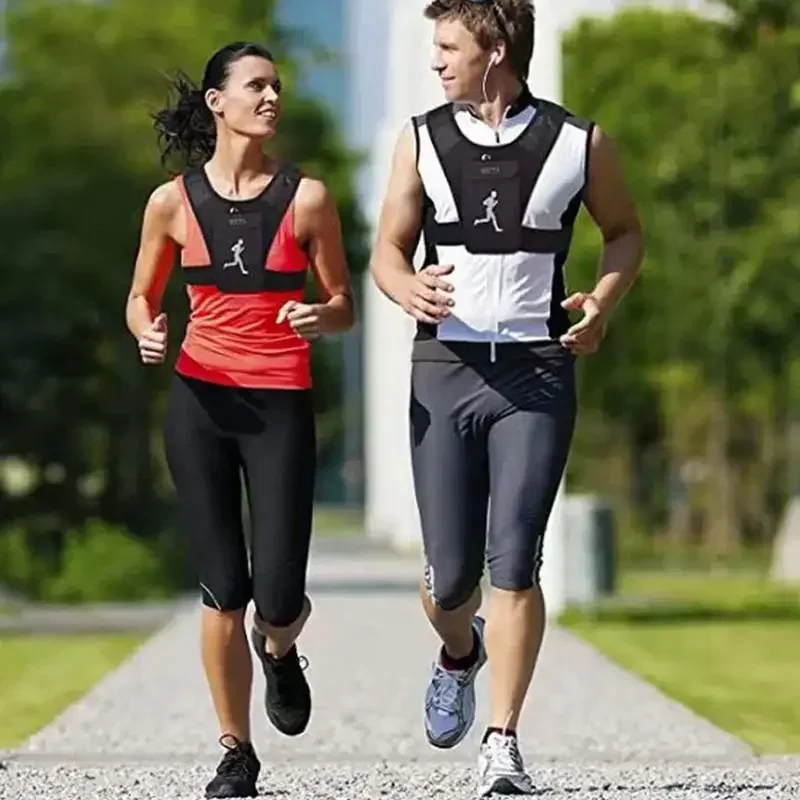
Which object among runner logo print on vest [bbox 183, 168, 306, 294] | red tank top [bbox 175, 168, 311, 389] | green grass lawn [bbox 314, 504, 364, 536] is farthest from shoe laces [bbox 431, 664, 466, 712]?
green grass lawn [bbox 314, 504, 364, 536]

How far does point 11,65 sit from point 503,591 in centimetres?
3473

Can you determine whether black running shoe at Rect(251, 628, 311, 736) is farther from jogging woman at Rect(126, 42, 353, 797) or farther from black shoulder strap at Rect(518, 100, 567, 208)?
black shoulder strap at Rect(518, 100, 567, 208)

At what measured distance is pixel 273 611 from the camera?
26.1 feet

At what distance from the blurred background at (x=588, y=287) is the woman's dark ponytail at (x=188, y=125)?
17335mm

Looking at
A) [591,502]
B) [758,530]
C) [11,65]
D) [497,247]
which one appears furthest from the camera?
[11,65]

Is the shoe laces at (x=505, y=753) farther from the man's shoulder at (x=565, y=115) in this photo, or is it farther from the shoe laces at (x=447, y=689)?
the man's shoulder at (x=565, y=115)

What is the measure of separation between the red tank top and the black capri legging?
0.06 m

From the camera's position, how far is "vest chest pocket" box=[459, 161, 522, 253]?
25.5 ft

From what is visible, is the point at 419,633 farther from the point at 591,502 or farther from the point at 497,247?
the point at 497,247

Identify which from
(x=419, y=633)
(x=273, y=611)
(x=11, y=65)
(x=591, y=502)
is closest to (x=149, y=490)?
(x=11, y=65)

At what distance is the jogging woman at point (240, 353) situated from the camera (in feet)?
25.6

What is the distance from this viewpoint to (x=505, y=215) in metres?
7.76

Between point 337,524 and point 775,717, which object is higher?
point 775,717

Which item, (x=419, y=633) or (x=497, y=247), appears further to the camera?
(x=419, y=633)
